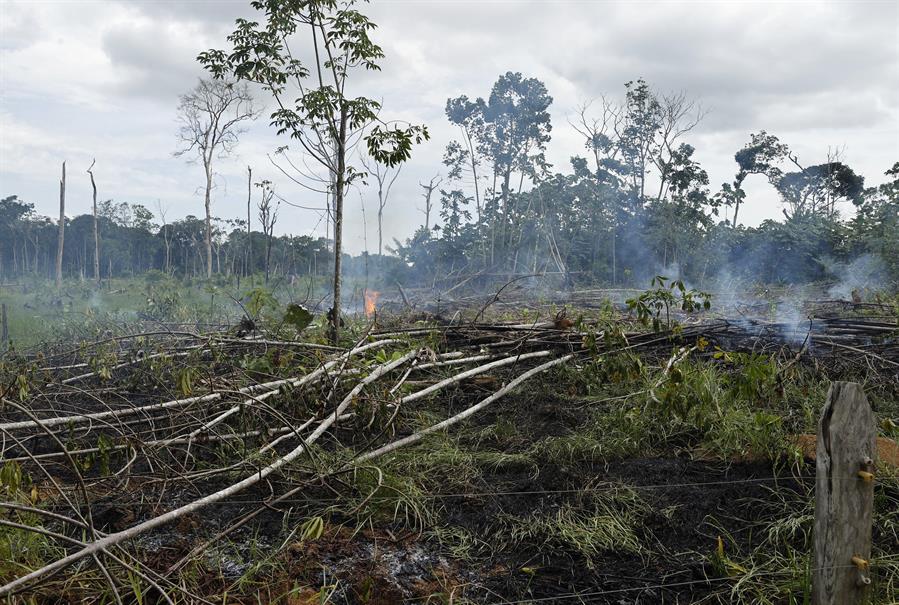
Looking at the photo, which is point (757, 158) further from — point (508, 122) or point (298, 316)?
point (298, 316)

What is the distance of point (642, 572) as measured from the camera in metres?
2.60

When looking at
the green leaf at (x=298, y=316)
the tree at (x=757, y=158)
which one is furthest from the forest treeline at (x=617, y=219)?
the green leaf at (x=298, y=316)

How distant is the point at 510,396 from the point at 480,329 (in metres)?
1.24

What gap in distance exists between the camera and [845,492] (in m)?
1.98

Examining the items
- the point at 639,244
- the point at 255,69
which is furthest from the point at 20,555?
the point at 639,244

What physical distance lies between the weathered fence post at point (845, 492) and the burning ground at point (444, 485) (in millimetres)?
289

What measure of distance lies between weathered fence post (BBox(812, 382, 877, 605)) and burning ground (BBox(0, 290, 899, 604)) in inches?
11.4

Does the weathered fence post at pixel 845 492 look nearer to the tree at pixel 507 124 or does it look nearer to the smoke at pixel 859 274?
the smoke at pixel 859 274

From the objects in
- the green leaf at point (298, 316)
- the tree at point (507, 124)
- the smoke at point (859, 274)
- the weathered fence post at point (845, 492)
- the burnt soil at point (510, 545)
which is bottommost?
the burnt soil at point (510, 545)

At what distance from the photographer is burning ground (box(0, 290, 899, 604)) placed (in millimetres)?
2494

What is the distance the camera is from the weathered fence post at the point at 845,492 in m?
1.97

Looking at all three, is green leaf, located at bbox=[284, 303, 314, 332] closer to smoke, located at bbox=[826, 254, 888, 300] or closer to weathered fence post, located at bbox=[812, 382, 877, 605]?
weathered fence post, located at bbox=[812, 382, 877, 605]

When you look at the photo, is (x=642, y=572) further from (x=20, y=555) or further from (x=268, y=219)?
(x=268, y=219)

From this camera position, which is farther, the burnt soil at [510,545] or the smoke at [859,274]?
the smoke at [859,274]
